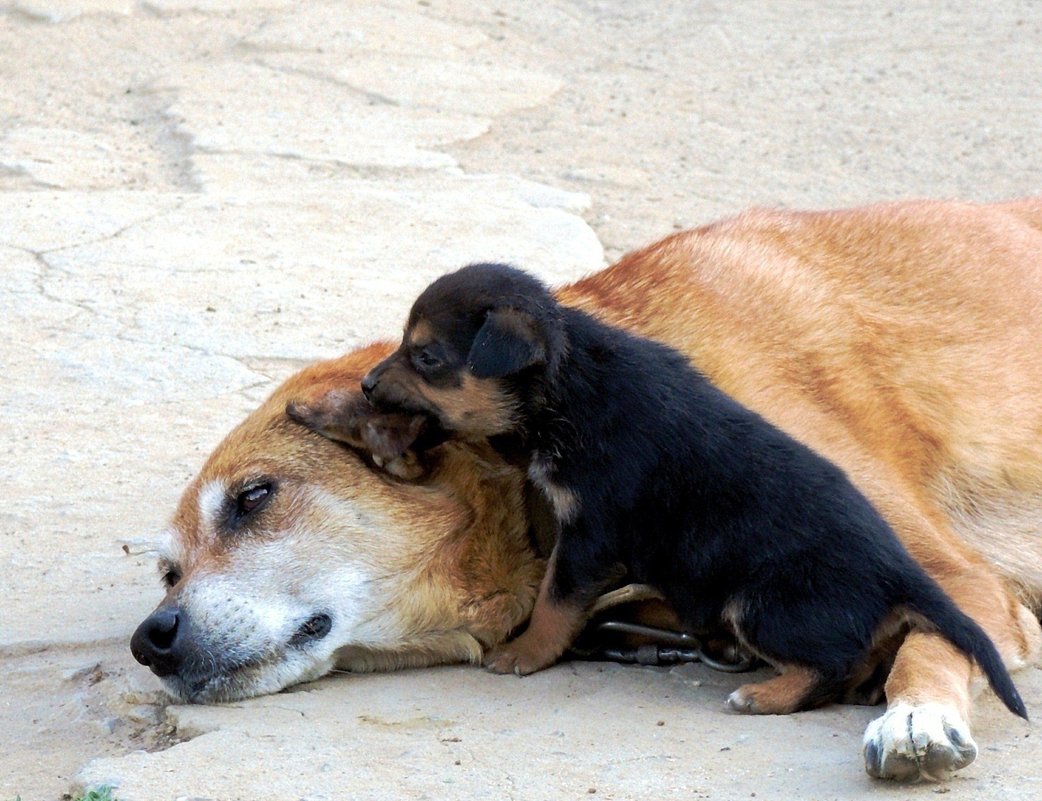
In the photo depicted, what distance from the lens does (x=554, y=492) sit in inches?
149

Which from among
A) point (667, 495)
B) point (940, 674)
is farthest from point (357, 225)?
point (940, 674)

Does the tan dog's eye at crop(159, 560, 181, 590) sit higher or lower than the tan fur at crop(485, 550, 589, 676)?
lower

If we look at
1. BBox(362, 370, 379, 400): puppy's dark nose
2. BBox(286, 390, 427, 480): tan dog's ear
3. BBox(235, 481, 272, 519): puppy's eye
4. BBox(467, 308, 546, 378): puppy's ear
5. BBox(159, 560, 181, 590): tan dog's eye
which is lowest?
BBox(159, 560, 181, 590): tan dog's eye

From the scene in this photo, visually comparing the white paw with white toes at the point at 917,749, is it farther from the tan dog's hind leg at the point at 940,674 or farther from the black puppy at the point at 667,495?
the black puppy at the point at 667,495

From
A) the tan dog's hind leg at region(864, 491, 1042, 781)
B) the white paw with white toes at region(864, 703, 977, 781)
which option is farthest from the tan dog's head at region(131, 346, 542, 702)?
the white paw with white toes at region(864, 703, 977, 781)

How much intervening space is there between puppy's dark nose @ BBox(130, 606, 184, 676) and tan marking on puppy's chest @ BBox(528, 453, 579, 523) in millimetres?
923

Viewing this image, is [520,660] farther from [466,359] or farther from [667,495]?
[466,359]

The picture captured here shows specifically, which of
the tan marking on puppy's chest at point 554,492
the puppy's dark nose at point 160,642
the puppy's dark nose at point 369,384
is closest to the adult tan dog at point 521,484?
the puppy's dark nose at point 160,642

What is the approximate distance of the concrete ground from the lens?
3.44m

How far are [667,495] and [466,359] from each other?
0.58 metres

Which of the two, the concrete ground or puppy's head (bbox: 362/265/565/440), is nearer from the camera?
the concrete ground

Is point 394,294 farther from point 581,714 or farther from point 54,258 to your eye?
point 581,714

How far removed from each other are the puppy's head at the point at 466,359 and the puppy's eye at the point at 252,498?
1.30 ft

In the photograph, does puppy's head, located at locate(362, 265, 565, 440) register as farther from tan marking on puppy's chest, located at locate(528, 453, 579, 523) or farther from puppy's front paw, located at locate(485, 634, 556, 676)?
puppy's front paw, located at locate(485, 634, 556, 676)
